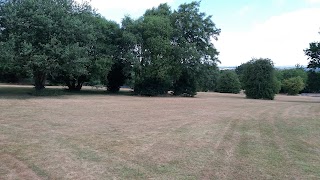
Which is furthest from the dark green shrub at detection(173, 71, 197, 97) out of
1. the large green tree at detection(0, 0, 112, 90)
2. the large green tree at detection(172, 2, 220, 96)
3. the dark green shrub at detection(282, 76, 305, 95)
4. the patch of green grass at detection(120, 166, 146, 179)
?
the dark green shrub at detection(282, 76, 305, 95)

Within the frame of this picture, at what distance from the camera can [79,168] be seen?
5.77m

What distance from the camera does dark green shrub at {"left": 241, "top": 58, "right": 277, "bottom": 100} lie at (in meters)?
42.0

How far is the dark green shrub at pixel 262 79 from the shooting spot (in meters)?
42.0

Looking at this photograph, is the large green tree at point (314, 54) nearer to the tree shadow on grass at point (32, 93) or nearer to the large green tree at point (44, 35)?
the tree shadow on grass at point (32, 93)

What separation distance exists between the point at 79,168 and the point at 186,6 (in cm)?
3579

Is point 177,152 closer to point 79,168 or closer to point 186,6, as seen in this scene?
point 79,168

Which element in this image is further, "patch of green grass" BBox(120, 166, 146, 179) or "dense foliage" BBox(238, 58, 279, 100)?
"dense foliage" BBox(238, 58, 279, 100)

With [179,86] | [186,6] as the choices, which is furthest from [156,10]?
[179,86]

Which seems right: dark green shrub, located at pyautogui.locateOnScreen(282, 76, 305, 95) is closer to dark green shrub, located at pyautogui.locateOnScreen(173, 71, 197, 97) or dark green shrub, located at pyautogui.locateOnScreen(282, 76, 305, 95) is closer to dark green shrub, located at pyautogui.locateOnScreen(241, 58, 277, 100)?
dark green shrub, located at pyautogui.locateOnScreen(241, 58, 277, 100)

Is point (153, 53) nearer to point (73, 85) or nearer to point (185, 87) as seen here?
point (185, 87)

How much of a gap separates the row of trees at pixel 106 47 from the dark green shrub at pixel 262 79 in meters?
6.16

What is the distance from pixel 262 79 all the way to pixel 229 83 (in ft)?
88.5

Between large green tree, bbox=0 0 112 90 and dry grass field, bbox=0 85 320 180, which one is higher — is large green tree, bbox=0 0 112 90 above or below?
above

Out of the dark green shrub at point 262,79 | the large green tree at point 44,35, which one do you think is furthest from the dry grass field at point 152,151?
the dark green shrub at point 262,79
